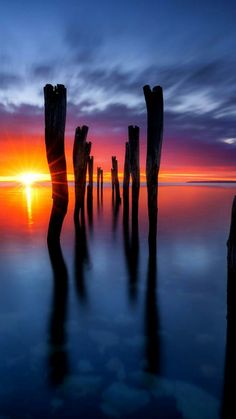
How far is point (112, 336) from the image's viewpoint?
11.0 ft

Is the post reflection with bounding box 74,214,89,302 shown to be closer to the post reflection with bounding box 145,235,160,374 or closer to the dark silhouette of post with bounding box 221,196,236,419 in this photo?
the post reflection with bounding box 145,235,160,374

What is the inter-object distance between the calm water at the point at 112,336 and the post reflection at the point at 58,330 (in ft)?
0.04

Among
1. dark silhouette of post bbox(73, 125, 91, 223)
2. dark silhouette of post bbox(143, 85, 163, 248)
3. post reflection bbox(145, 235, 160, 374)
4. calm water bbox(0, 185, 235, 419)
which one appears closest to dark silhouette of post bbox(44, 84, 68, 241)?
calm water bbox(0, 185, 235, 419)

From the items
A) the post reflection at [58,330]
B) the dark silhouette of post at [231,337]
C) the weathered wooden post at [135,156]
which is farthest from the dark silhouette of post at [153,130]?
the dark silhouette of post at [231,337]

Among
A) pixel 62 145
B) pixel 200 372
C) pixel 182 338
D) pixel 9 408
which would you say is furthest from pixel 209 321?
pixel 62 145

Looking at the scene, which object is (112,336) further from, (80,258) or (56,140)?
(56,140)

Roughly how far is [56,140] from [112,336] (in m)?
4.55

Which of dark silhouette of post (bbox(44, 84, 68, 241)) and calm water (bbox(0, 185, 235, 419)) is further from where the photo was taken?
dark silhouette of post (bbox(44, 84, 68, 241))

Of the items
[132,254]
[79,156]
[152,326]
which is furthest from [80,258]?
[79,156]

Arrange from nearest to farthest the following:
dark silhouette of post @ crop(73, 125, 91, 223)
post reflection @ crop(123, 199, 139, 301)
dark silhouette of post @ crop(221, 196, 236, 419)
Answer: dark silhouette of post @ crop(221, 196, 236, 419) < post reflection @ crop(123, 199, 139, 301) < dark silhouette of post @ crop(73, 125, 91, 223)

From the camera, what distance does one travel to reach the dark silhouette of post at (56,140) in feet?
20.6

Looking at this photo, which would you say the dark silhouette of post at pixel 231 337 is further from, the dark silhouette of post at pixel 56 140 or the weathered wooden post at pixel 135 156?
the weathered wooden post at pixel 135 156

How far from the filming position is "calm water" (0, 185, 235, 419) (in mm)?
2348

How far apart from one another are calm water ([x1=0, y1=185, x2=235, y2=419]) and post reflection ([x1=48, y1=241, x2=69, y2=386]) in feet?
0.04
